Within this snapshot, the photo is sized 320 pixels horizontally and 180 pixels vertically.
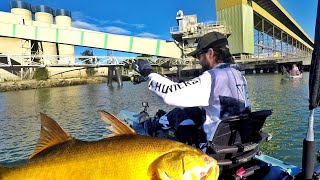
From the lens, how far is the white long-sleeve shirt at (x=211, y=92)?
9.39 feet

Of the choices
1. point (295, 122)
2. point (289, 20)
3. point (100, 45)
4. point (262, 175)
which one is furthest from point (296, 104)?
point (289, 20)

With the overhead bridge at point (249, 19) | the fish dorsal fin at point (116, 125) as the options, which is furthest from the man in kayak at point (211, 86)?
the overhead bridge at point (249, 19)

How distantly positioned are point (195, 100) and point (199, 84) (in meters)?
0.17

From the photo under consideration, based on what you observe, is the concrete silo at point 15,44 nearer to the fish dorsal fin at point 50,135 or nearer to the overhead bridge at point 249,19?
the overhead bridge at point 249,19

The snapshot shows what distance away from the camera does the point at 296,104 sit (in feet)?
47.4

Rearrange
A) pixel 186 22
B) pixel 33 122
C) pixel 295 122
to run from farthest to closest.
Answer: pixel 186 22 → pixel 33 122 → pixel 295 122

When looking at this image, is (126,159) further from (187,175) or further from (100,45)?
(100,45)

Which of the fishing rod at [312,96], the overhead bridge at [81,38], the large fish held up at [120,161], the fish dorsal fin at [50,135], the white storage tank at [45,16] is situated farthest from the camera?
the white storage tank at [45,16]

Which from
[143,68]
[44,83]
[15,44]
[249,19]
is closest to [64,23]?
[15,44]

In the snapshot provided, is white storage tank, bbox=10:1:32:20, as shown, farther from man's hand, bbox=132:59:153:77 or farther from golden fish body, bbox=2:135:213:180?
golden fish body, bbox=2:135:213:180

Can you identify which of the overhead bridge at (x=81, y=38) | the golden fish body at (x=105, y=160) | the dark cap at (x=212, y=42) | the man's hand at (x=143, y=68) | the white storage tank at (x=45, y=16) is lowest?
the golden fish body at (x=105, y=160)

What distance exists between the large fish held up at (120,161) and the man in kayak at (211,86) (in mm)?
1095

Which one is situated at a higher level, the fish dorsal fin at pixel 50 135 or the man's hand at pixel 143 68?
the man's hand at pixel 143 68

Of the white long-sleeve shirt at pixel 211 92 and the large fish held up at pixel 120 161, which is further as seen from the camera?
the white long-sleeve shirt at pixel 211 92
